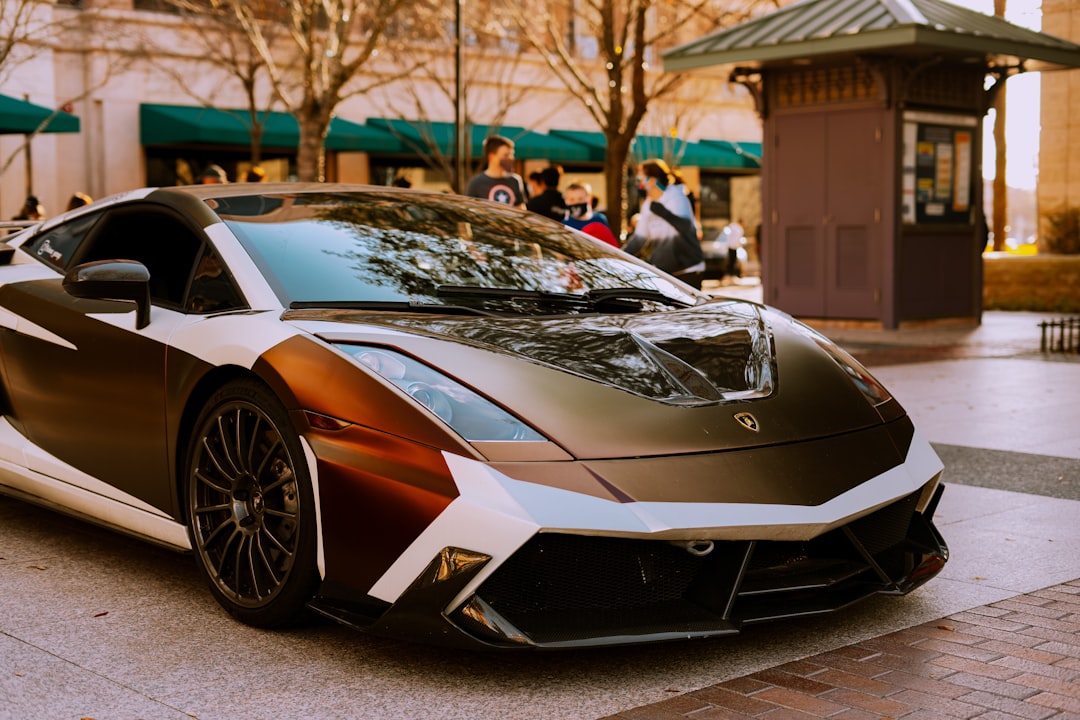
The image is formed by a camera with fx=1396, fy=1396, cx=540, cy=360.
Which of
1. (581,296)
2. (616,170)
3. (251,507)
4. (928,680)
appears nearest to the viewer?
(928,680)

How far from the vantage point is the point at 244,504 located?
13.8ft

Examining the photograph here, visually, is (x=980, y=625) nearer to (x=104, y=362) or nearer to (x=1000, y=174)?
(x=104, y=362)

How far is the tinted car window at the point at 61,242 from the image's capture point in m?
5.50

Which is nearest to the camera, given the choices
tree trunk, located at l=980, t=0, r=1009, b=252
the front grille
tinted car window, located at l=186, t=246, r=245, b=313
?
the front grille

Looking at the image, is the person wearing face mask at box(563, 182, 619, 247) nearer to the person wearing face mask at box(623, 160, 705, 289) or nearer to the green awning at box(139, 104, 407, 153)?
the person wearing face mask at box(623, 160, 705, 289)

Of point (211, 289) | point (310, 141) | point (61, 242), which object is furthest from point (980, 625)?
point (310, 141)

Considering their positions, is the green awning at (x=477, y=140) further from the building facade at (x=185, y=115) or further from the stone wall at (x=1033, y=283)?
the stone wall at (x=1033, y=283)

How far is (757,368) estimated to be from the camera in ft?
14.0

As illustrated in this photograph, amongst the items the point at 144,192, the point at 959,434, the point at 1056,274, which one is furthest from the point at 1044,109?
the point at 144,192

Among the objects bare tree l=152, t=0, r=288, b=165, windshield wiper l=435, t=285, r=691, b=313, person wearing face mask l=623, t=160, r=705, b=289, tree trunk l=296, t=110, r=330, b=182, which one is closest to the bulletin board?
person wearing face mask l=623, t=160, r=705, b=289

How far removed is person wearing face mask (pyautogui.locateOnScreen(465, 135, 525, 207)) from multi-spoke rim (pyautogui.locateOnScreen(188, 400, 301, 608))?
7.72 m

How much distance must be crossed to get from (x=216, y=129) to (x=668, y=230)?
64.5 ft

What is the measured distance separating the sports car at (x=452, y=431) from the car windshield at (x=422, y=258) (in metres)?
0.01

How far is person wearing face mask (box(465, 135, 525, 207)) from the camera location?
39.0 ft
